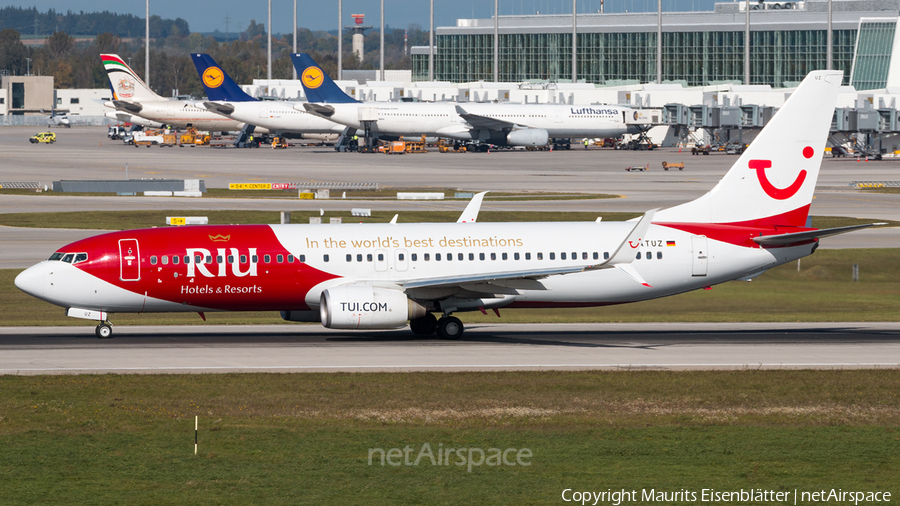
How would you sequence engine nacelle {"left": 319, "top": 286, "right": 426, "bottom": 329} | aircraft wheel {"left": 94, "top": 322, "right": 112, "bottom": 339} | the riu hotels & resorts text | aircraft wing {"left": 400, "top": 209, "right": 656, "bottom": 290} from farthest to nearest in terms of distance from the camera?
1. aircraft wheel {"left": 94, "top": 322, "right": 112, "bottom": 339}
2. engine nacelle {"left": 319, "top": 286, "right": 426, "bottom": 329}
3. aircraft wing {"left": 400, "top": 209, "right": 656, "bottom": 290}
4. the riu hotels & resorts text

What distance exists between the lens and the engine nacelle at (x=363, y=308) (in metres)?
34.4

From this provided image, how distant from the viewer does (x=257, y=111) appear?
160000 millimetres

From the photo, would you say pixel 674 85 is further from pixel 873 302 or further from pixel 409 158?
pixel 873 302

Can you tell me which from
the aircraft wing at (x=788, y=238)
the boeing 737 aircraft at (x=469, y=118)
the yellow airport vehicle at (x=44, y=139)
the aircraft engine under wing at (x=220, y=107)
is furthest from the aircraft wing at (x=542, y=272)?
the yellow airport vehicle at (x=44, y=139)

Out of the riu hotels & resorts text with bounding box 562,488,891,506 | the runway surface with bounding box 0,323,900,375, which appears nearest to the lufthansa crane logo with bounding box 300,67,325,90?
the runway surface with bounding box 0,323,900,375

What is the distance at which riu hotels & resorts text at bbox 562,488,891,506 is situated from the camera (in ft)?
57.5

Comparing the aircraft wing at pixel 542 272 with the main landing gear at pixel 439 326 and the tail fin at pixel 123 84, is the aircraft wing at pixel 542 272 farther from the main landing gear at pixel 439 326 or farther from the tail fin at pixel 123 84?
the tail fin at pixel 123 84

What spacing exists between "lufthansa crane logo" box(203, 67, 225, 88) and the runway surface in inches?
4656

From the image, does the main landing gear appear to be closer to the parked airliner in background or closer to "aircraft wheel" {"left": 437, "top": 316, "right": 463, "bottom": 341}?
"aircraft wheel" {"left": 437, "top": 316, "right": 463, "bottom": 341}

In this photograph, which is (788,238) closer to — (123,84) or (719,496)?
(719,496)

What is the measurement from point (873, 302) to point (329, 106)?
109074 millimetres

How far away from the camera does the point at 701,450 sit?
69.1ft

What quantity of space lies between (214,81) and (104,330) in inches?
4865

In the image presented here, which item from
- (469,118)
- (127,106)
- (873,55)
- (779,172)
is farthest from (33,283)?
(873,55)
